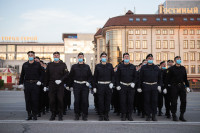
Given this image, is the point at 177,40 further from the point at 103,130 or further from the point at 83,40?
the point at 83,40

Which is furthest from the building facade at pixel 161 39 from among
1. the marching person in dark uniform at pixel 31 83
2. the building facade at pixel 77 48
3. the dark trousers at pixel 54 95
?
the building facade at pixel 77 48

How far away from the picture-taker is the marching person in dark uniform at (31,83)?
874cm

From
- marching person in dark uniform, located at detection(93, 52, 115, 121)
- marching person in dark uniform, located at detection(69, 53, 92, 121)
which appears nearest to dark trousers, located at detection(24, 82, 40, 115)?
marching person in dark uniform, located at detection(69, 53, 92, 121)

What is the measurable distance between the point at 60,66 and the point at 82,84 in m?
0.98

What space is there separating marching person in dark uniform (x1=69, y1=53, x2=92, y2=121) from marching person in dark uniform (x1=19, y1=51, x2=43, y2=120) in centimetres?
116

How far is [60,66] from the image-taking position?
29.2 ft

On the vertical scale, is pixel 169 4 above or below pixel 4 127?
above

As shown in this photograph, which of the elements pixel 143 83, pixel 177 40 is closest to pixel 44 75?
pixel 143 83

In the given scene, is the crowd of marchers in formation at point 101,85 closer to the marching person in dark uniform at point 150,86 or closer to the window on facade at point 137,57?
the marching person in dark uniform at point 150,86

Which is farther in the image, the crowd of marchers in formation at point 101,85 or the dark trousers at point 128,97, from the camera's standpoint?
the dark trousers at point 128,97

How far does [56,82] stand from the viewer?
8.63 m

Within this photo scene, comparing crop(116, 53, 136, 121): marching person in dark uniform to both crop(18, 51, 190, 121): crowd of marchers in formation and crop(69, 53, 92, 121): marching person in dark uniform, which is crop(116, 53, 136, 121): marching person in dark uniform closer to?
crop(18, 51, 190, 121): crowd of marchers in formation

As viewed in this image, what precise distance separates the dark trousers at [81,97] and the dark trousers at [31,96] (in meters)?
1.31

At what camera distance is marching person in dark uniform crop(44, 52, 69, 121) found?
8.69 meters
